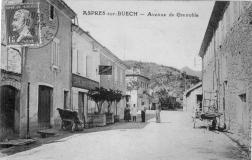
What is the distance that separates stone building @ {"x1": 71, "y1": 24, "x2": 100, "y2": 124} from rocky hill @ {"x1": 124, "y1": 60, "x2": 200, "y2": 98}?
113 ft

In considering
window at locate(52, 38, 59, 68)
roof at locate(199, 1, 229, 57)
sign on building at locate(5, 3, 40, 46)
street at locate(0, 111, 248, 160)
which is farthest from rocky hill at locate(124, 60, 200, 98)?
sign on building at locate(5, 3, 40, 46)

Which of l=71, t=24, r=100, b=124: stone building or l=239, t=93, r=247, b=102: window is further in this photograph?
l=71, t=24, r=100, b=124: stone building

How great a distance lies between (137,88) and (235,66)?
117 feet

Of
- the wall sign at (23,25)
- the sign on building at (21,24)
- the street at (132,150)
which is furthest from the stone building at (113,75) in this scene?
the street at (132,150)

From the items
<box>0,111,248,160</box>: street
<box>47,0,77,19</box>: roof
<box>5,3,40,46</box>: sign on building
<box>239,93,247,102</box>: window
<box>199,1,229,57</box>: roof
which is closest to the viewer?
<box>0,111,248,160</box>: street

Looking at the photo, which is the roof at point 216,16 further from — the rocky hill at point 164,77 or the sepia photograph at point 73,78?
the rocky hill at point 164,77

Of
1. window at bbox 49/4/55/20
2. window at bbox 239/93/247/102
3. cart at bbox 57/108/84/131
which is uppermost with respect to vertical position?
window at bbox 49/4/55/20

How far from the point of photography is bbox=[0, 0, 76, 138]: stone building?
35.2 ft

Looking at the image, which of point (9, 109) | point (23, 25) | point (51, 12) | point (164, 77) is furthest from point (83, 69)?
point (164, 77)

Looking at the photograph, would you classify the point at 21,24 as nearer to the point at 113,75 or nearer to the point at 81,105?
the point at 81,105

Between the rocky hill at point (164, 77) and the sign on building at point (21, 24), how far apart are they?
44028 millimetres

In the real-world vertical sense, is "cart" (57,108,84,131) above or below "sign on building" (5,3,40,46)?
below

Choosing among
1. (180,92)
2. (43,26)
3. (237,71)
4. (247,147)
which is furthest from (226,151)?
(180,92)

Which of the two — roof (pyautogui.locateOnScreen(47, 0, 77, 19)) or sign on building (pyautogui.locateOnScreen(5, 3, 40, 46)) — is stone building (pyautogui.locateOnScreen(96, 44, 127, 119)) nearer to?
roof (pyautogui.locateOnScreen(47, 0, 77, 19))
